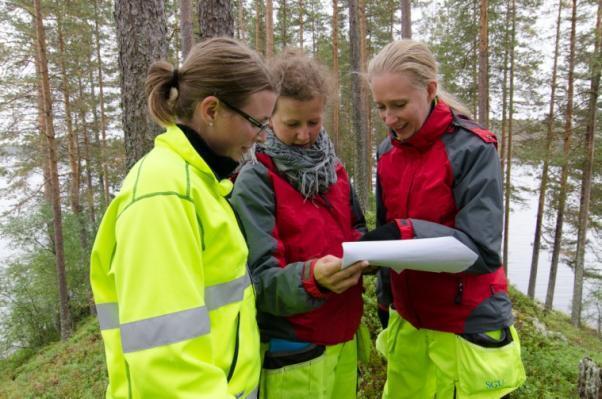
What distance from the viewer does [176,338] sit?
96 centimetres

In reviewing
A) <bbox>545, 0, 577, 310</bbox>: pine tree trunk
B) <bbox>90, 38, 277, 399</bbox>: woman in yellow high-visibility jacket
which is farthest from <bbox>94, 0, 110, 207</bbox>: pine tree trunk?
<bbox>545, 0, 577, 310</bbox>: pine tree trunk

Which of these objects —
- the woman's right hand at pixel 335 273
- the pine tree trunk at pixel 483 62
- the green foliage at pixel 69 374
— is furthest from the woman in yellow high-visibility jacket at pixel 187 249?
the pine tree trunk at pixel 483 62

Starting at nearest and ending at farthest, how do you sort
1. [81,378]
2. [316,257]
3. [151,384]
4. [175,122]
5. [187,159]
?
[151,384]
[187,159]
[175,122]
[316,257]
[81,378]

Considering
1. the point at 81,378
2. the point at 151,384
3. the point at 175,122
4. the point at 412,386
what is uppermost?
the point at 175,122

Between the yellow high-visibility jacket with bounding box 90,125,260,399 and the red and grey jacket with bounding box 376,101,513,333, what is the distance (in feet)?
2.65

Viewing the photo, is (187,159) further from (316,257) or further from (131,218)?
(316,257)

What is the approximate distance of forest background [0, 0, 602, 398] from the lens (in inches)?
464

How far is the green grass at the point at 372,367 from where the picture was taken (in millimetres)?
3867

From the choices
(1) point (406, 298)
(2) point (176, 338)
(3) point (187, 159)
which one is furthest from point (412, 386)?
(3) point (187, 159)

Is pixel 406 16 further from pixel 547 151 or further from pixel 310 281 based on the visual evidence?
pixel 310 281

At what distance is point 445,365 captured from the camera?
1.84 metres

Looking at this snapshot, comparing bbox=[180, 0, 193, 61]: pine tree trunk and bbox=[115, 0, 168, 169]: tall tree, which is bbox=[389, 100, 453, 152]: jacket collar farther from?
bbox=[180, 0, 193, 61]: pine tree trunk

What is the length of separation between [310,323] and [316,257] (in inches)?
11.9

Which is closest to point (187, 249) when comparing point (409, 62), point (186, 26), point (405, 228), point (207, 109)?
point (207, 109)
